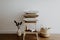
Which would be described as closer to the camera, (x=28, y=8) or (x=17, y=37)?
(x=17, y=37)

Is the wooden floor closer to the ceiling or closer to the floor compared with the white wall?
closer to the floor

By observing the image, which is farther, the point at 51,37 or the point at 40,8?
the point at 40,8

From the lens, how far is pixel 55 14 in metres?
3.55

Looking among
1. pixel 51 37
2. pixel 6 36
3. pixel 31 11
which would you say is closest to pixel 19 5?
pixel 31 11

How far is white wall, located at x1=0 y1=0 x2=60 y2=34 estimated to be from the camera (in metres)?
3.50

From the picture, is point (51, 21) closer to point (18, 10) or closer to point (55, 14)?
point (55, 14)

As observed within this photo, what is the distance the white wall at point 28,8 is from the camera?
3.50 m

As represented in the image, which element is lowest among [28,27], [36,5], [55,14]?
[28,27]

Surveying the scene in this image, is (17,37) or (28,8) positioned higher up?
(28,8)

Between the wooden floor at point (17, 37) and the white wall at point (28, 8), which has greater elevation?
the white wall at point (28, 8)

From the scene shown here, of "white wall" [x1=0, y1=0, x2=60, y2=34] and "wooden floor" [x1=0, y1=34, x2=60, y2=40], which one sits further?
"white wall" [x1=0, y1=0, x2=60, y2=34]

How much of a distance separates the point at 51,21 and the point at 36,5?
23.1 inches

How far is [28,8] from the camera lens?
3523mm

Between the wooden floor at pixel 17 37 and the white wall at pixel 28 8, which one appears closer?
the wooden floor at pixel 17 37
